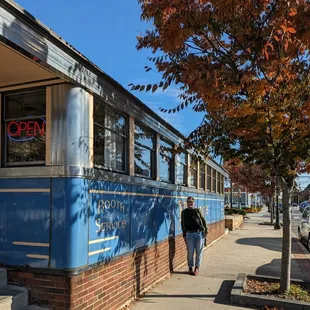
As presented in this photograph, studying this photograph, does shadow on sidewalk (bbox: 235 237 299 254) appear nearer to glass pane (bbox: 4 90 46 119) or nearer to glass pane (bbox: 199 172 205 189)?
glass pane (bbox: 199 172 205 189)

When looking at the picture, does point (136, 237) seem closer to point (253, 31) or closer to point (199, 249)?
point (199, 249)

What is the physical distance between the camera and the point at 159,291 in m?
6.90

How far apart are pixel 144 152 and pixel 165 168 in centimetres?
145

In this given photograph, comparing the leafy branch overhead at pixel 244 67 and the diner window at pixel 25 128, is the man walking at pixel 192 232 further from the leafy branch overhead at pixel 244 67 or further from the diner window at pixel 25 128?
the diner window at pixel 25 128

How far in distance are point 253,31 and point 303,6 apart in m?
0.68

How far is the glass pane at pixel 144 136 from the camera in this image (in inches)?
273

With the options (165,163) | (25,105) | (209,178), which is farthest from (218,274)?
(209,178)

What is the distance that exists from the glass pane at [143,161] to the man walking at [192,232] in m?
1.59

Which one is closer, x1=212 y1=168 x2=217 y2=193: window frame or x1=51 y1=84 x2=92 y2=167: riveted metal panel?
x1=51 y1=84 x2=92 y2=167: riveted metal panel

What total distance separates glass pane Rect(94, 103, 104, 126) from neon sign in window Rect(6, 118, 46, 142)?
2.53 ft

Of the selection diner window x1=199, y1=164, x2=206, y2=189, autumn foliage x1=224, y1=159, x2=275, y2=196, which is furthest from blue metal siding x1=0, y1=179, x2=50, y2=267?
autumn foliage x1=224, y1=159, x2=275, y2=196

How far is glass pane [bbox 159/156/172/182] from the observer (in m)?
8.30

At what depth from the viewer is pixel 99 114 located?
18.3ft

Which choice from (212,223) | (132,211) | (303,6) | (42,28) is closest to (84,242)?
(132,211)
